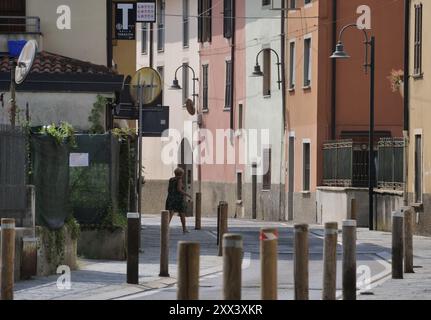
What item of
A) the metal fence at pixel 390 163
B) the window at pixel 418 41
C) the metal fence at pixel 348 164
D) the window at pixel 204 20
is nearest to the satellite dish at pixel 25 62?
the window at pixel 418 41

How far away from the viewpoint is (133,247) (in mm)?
21031

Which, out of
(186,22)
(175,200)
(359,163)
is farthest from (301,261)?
(186,22)

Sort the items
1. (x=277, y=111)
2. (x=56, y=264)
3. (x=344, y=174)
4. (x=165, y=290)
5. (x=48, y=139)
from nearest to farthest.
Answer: (x=165, y=290) < (x=56, y=264) < (x=48, y=139) < (x=344, y=174) < (x=277, y=111)

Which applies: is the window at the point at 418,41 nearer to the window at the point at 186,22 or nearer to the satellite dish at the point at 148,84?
the satellite dish at the point at 148,84

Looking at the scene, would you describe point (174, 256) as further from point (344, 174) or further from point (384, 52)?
point (384, 52)

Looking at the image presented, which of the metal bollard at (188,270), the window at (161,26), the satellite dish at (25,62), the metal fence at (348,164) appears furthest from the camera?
the window at (161,26)

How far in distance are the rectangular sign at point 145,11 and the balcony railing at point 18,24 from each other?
255 centimetres

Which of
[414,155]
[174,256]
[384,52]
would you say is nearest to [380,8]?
[384,52]

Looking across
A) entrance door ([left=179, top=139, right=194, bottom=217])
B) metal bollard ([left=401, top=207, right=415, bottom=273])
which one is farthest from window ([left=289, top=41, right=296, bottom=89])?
metal bollard ([left=401, top=207, right=415, bottom=273])

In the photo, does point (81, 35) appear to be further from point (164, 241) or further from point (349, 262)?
point (349, 262)

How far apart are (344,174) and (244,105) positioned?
526 inches

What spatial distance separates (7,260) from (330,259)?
11.5ft

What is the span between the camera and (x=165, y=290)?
66.5 feet

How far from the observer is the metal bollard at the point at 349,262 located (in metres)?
17.9
